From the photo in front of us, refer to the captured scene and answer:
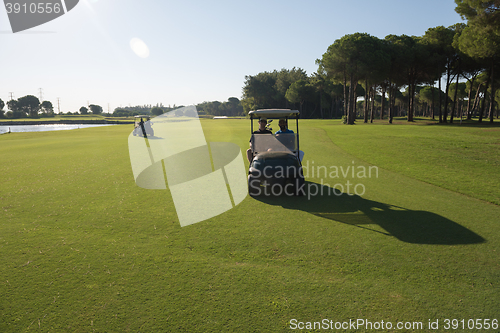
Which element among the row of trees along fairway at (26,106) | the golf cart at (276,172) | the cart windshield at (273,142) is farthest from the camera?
the row of trees along fairway at (26,106)

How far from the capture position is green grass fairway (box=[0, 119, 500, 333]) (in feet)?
10.6

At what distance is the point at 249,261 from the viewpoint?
439cm

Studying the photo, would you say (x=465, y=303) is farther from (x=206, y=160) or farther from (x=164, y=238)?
(x=206, y=160)

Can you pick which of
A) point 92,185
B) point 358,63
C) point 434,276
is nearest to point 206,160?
point 92,185

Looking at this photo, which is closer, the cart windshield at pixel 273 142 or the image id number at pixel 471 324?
the image id number at pixel 471 324

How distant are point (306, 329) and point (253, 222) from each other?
3.10m

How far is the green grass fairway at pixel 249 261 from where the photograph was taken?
3221 millimetres

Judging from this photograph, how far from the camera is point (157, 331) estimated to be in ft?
9.78

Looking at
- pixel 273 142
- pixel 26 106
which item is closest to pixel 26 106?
pixel 26 106
